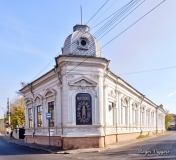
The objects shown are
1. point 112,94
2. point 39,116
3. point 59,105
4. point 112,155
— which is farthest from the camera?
point 39,116

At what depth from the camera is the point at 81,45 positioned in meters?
19.0

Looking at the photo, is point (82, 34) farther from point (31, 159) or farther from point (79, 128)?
point (31, 159)

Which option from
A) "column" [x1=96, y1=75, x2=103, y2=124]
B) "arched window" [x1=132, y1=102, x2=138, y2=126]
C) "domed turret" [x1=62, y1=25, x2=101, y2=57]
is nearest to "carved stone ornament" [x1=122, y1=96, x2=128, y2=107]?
"arched window" [x1=132, y1=102, x2=138, y2=126]

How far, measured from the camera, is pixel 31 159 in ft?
42.3

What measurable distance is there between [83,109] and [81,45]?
5149mm

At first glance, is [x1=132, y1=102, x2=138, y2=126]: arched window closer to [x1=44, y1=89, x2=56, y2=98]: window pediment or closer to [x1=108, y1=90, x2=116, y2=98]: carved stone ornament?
[x1=108, y1=90, x2=116, y2=98]: carved stone ornament

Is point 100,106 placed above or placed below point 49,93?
below

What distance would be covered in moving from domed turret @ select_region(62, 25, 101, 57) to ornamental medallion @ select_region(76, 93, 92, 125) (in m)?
3.46

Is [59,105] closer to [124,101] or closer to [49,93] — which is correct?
[49,93]

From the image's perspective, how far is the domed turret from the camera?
18.9 meters

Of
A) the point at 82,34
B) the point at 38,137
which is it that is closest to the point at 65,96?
the point at 82,34

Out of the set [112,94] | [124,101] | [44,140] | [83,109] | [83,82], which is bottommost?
[44,140]

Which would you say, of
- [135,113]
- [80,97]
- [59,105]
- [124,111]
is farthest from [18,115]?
[80,97]

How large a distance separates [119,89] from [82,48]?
27.1 ft
